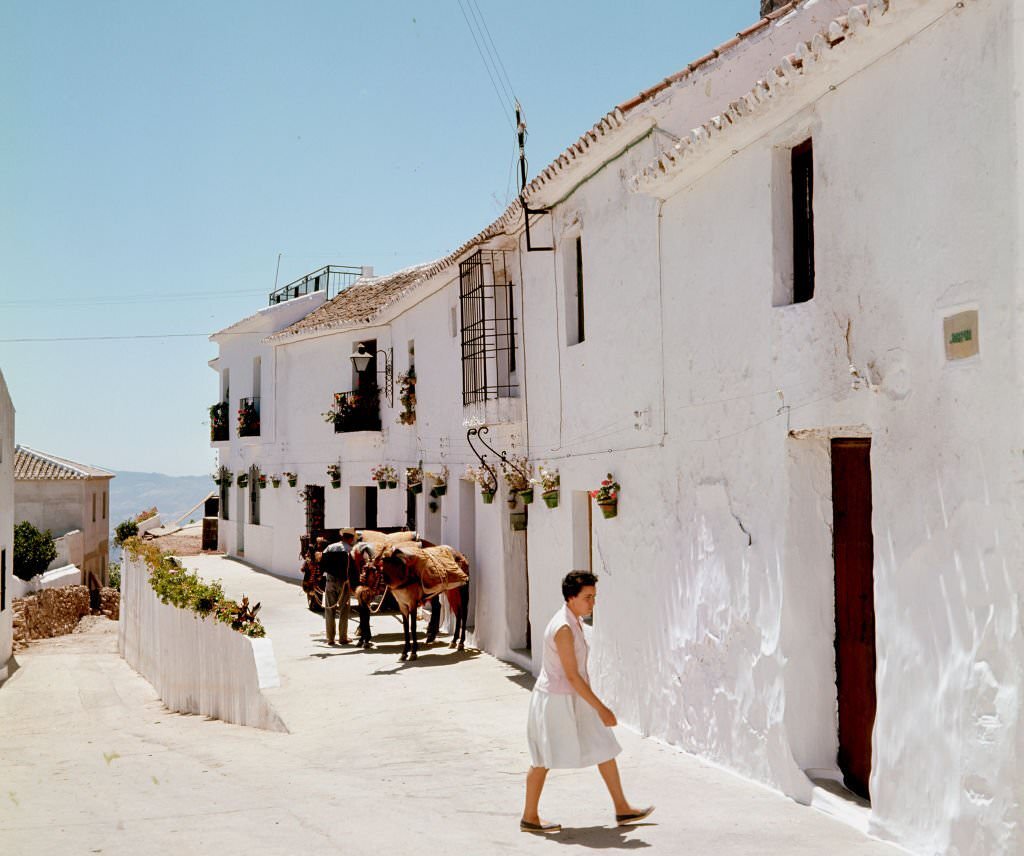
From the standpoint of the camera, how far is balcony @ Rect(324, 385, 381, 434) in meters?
21.2

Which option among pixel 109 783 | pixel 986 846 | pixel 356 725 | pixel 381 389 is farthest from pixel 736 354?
pixel 381 389

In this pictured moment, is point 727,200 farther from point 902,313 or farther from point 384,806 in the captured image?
point 384,806

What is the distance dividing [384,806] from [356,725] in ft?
11.1

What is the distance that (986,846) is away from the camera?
507 centimetres

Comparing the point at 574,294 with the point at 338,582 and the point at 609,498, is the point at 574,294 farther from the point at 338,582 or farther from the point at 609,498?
the point at 338,582

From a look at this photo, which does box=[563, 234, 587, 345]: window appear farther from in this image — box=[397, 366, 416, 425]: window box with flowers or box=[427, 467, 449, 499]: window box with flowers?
box=[397, 366, 416, 425]: window box with flowers

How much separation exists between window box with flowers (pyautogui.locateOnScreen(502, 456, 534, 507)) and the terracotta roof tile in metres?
30.3

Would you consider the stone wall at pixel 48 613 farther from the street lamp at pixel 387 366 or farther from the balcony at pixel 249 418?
the street lamp at pixel 387 366

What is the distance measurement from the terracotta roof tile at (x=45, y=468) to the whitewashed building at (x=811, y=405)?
105ft

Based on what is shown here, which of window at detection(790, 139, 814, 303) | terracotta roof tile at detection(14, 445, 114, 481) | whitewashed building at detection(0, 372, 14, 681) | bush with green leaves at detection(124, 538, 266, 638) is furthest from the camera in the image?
terracotta roof tile at detection(14, 445, 114, 481)

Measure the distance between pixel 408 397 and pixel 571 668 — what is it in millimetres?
12908

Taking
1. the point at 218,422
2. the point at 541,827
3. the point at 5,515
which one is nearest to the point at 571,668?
the point at 541,827

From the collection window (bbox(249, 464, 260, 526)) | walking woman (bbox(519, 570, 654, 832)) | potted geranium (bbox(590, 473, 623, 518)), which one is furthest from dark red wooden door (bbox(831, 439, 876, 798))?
window (bbox(249, 464, 260, 526))

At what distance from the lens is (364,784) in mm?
7828
